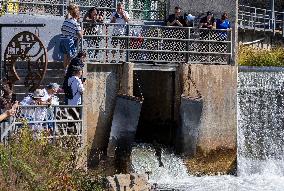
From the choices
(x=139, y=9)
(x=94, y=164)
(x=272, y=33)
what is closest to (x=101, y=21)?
(x=94, y=164)

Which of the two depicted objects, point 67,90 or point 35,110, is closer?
point 35,110

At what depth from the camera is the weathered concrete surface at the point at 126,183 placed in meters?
11.3

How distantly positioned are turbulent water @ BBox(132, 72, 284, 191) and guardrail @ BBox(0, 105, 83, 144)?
7.78 ft

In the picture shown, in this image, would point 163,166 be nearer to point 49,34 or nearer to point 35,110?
point 49,34

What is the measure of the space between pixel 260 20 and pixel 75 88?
18.9m

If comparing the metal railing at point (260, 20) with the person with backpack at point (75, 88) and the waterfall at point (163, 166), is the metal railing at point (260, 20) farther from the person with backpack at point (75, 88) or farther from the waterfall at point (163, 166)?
the person with backpack at point (75, 88)

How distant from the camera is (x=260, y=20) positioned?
31.6 meters

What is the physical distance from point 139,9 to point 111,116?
5744mm

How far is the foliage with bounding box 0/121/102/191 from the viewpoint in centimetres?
986

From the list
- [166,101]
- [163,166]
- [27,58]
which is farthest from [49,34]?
[163,166]

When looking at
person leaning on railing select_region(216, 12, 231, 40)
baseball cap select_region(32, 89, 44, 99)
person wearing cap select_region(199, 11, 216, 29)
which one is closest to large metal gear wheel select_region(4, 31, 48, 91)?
baseball cap select_region(32, 89, 44, 99)

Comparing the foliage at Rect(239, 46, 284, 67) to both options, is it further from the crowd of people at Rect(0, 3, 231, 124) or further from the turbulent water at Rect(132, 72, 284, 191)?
the crowd of people at Rect(0, 3, 231, 124)

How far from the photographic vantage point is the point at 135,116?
15.6m

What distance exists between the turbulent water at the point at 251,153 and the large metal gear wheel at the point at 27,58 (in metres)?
3.38
